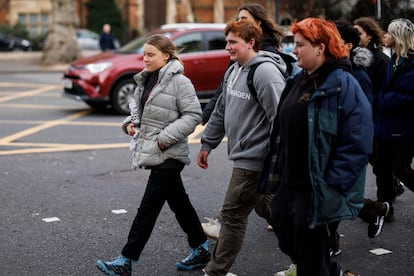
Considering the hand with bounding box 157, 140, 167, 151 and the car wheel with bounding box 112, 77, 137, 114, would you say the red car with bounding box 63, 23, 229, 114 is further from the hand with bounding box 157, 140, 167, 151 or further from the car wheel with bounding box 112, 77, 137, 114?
the hand with bounding box 157, 140, 167, 151

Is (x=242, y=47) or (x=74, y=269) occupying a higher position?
(x=242, y=47)

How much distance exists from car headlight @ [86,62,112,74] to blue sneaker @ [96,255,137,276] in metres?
8.92

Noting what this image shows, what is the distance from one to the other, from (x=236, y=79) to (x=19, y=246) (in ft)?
7.16

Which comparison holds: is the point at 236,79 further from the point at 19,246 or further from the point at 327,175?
the point at 19,246

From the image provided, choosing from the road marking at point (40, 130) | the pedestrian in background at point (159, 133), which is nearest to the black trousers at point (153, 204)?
the pedestrian in background at point (159, 133)

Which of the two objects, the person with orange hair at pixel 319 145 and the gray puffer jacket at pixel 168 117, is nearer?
the person with orange hair at pixel 319 145

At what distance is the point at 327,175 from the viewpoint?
361cm

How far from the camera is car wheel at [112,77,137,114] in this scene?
13.4 metres

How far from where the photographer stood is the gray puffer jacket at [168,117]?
15.6ft

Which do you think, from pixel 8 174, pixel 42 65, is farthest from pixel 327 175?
pixel 42 65

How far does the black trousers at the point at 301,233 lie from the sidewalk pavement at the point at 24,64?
71.2 feet

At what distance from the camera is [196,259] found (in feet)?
16.5

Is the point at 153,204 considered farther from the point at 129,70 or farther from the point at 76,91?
the point at 76,91

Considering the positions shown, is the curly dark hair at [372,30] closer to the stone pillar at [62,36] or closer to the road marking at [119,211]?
the road marking at [119,211]
